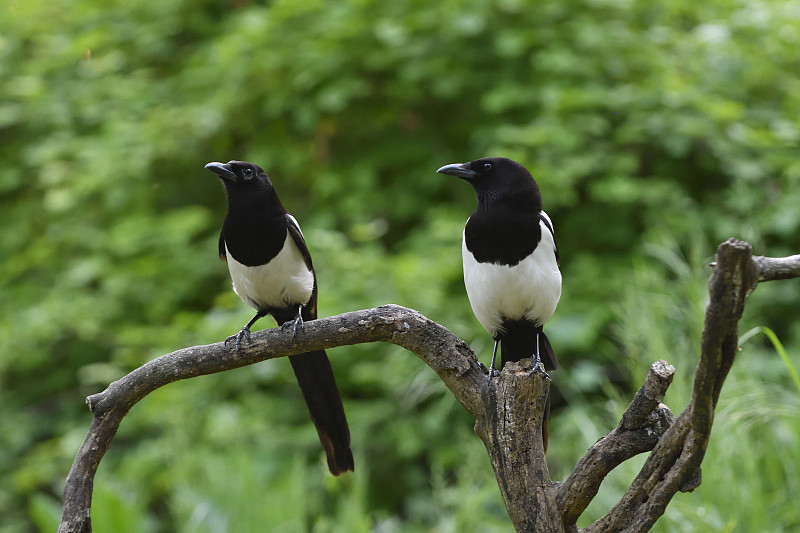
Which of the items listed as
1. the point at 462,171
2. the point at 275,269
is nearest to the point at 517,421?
the point at 462,171

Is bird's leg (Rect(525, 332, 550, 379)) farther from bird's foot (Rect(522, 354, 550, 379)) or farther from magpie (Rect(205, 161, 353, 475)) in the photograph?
magpie (Rect(205, 161, 353, 475))

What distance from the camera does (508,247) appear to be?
193 centimetres

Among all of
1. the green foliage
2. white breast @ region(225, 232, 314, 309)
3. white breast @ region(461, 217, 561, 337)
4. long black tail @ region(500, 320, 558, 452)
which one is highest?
white breast @ region(461, 217, 561, 337)

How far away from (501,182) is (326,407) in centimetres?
70

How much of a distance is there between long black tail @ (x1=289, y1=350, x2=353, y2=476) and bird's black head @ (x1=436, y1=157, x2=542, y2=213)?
581 mm

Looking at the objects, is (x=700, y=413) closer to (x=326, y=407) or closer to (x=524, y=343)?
(x=524, y=343)

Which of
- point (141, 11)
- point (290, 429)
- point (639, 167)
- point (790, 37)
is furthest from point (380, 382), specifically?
point (141, 11)

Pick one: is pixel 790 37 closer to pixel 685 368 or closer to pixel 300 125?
pixel 685 368

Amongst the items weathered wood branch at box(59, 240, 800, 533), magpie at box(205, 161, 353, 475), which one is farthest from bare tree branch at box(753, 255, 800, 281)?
magpie at box(205, 161, 353, 475)

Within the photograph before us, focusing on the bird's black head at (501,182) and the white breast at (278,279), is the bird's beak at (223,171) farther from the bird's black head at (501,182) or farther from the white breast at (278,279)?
the bird's black head at (501,182)

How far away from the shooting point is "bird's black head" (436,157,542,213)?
1924 mm

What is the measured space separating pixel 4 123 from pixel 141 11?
115 cm

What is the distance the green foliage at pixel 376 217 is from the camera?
3611mm

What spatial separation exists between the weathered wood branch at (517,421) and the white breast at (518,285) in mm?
264
